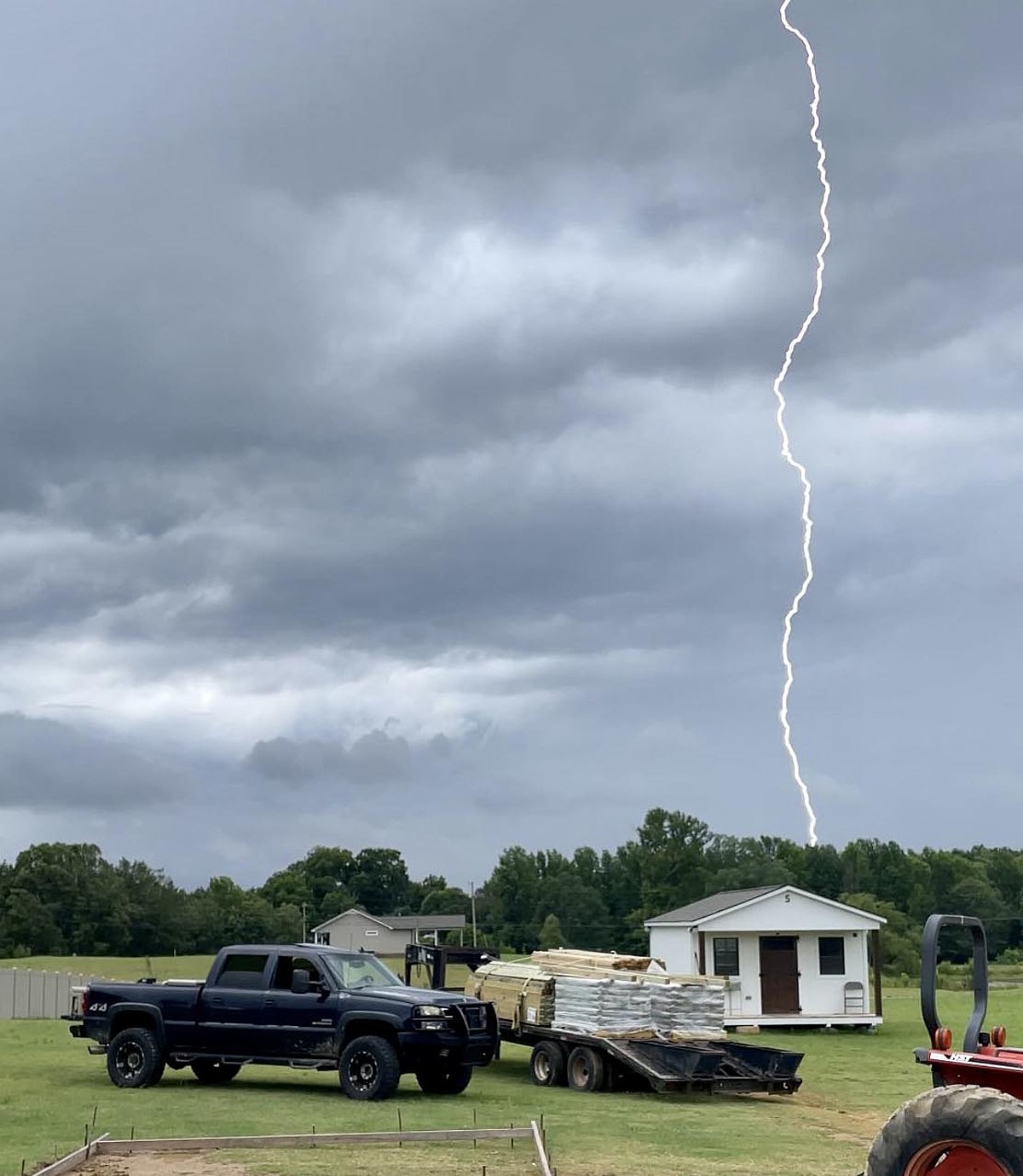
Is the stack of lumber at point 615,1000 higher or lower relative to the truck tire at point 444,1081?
higher

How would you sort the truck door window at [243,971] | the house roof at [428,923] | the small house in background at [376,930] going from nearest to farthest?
the truck door window at [243,971] → the house roof at [428,923] → the small house in background at [376,930]

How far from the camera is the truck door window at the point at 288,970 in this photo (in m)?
22.3

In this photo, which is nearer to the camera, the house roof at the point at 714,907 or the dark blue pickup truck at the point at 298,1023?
the dark blue pickup truck at the point at 298,1023

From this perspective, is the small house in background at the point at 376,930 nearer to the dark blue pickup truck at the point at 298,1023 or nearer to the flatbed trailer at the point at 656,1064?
the flatbed trailer at the point at 656,1064

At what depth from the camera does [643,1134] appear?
58.9ft

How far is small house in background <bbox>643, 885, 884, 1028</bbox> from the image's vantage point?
136 feet

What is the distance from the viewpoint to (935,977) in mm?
9609

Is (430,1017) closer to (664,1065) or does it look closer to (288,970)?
(288,970)

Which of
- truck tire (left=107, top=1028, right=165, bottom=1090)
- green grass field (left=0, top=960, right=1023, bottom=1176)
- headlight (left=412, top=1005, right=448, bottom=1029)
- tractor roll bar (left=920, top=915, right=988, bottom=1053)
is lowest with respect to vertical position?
green grass field (left=0, top=960, right=1023, bottom=1176)

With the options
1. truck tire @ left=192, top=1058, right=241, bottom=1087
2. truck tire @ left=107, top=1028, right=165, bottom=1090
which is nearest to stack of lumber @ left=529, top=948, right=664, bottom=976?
truck tire @ left=192, top=1058, right=241, bottom=1087

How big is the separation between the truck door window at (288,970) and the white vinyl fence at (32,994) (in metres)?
24.8

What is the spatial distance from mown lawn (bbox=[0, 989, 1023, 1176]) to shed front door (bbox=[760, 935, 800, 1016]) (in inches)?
499

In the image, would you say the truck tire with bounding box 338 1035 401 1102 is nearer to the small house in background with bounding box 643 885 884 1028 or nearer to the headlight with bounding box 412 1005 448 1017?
the headlight with bounding box 412 1005 448 1017

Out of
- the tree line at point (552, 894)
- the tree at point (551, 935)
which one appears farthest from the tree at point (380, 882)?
the tree at point (551, 935)
